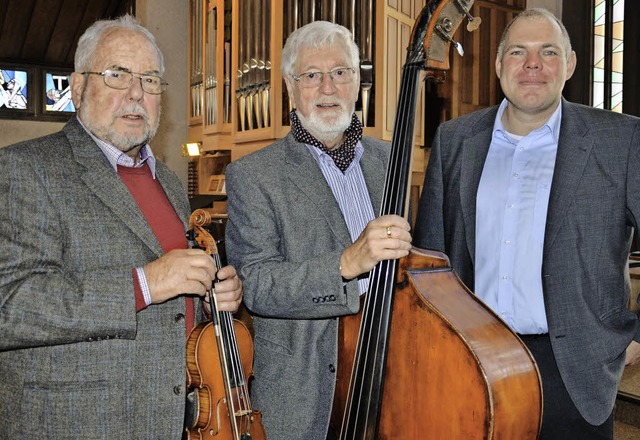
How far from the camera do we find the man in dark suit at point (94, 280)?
1.55 meters

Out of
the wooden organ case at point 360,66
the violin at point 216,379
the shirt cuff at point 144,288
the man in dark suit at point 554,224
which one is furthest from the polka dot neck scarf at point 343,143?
the wooden organ case at point 360,66

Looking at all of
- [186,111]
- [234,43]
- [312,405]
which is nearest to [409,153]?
[312,405]

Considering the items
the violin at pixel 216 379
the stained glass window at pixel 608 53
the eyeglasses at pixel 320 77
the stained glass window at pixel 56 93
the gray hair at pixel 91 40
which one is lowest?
the violin at pixel 216 379

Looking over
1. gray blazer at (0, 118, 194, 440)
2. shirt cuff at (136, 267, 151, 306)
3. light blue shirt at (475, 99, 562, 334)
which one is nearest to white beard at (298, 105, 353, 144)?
light blue shirt at (475, 99, 562, 334)

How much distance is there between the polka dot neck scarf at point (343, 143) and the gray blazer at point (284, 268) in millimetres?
92

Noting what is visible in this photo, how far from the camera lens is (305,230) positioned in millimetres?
1891

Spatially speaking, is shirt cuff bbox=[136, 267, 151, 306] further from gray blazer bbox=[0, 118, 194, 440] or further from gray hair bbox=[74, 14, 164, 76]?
gray hair bbox=[74, 14, 164, 76]

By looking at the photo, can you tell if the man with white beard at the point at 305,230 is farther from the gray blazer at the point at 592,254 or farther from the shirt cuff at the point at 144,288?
the gray blazer at the point at 592,254

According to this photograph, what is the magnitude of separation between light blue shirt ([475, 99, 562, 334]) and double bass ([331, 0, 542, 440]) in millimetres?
362

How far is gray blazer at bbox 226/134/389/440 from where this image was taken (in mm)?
1838

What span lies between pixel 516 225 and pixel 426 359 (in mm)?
577

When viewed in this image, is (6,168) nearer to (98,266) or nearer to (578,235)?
(98,266)

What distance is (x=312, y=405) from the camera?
1.87m

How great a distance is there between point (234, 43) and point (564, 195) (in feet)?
16.3
